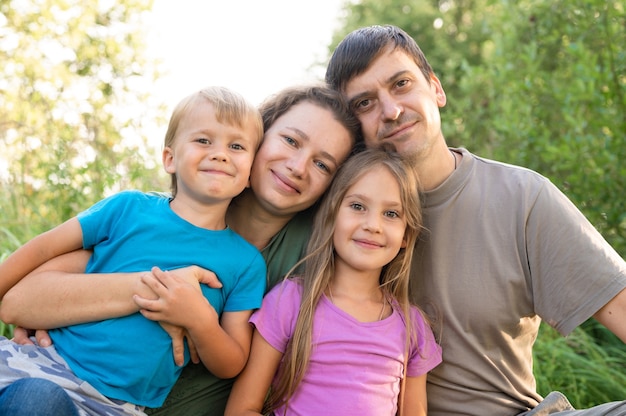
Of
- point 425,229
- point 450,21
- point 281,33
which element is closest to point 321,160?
point 425,229

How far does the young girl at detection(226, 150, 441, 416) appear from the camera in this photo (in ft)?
7.89

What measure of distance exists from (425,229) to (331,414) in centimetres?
80

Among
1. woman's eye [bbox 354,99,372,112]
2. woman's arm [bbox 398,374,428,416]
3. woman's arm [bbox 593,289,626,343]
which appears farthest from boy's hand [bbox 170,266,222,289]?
woman's arm [bbox 593,289,626,343]

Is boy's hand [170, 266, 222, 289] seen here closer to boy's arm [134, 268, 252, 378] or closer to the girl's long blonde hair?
boy's arm [134, 268, 252, 378]

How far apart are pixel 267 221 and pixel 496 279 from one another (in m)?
0.92

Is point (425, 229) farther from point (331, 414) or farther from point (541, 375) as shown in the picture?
point (541, 375)

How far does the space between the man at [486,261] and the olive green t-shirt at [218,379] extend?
1.56 ft

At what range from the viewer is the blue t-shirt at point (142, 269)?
2.24m

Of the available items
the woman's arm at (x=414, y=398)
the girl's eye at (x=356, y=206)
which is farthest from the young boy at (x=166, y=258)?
the woman's arm at (x=414, y=398)

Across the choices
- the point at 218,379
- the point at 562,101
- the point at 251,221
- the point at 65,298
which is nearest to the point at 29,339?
the point at 65,298

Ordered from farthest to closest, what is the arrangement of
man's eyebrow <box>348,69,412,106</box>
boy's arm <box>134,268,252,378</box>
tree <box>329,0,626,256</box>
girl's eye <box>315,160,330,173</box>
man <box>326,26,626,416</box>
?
tree <box>329,0,626,256</box>, man's eyebrow <box>348,69,412,106</box>, girl's eye <box>315,160,330,173</box>, man <box>326,26,626,416</box>, boy's arm <box>134,268,252,378</box>

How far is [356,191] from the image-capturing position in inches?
101

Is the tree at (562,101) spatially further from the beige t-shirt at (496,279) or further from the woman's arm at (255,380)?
the woman's arm at (255,380)

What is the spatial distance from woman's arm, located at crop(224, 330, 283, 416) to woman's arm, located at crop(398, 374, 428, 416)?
19.3 inches
